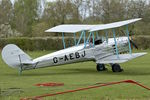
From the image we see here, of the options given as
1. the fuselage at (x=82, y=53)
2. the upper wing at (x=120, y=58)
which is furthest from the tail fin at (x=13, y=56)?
the upper wing at (x=120, y=58)

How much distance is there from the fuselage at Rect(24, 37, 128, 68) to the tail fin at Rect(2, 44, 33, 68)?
2.08 feet

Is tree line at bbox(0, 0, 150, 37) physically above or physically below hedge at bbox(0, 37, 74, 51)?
above

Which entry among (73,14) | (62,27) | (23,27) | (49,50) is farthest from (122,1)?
(62,27)

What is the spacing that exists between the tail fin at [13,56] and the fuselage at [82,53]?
2.08ft

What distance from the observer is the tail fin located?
15.7 metres

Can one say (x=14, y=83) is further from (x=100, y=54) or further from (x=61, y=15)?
(x=61, y=15)

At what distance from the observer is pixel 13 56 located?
15773 millimetres

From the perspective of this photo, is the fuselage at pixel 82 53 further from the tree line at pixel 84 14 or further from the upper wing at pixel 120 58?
the tree line at pixel 84 14

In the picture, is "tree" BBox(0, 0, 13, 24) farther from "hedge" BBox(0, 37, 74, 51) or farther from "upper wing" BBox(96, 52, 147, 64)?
"upper wing" BBox(96, 52, 147, 64)

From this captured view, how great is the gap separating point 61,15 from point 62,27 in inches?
1422

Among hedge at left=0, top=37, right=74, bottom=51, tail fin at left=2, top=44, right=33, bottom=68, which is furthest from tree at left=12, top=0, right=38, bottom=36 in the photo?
tail fin at left=2, top=44, right=33, bottom=68

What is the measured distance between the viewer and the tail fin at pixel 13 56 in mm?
15672

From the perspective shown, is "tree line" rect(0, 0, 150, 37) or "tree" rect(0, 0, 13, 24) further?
"tree" rect(0, 0, 13, 24)

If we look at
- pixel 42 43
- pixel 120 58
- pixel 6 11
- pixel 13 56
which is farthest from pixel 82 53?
pixel 6 11
